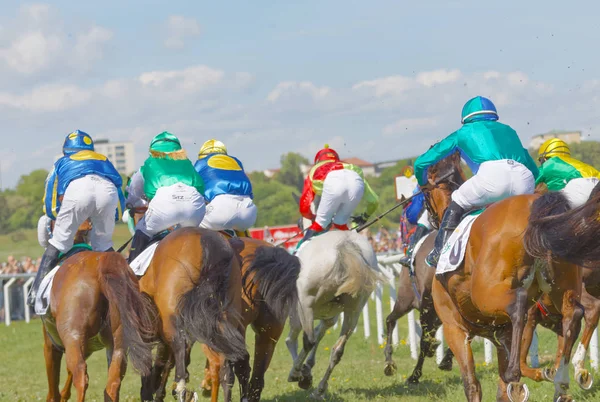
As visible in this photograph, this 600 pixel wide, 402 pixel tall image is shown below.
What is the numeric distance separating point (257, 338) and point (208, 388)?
1113 millimetres

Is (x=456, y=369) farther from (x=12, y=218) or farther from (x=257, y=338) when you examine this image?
(x=12, y=218)

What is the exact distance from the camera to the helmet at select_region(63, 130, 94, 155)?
816cm

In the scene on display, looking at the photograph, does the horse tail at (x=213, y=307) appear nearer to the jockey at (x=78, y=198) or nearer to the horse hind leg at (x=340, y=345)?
the jockey at (x=78, y=198)

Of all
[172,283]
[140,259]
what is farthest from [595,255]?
[140,259]

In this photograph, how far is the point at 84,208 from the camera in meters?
7.72

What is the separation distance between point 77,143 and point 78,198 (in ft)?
2.35

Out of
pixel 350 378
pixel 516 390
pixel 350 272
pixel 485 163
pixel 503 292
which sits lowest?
pixel 350 378

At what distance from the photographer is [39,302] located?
293 inches

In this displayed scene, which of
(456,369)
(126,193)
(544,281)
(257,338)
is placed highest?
(126,193)

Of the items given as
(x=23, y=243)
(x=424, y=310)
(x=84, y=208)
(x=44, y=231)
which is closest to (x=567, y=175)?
(x=424, y=310)

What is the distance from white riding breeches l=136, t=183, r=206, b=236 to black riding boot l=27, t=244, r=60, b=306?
2.60 ft

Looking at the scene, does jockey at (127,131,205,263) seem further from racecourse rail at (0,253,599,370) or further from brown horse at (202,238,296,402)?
racecourse rail at (0,253,599,370)

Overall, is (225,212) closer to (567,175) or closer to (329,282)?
(329,282)

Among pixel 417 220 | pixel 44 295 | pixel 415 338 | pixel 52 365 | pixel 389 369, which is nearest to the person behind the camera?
pixel 44 295
